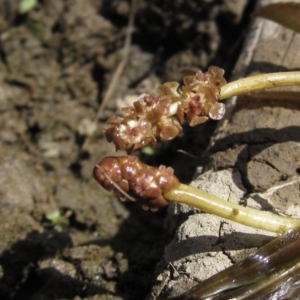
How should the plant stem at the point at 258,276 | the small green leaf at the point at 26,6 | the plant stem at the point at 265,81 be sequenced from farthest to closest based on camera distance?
the small green leaf at the point at 26,6 → the plant stem at the point at 265,81 → the plant stem at the point at 258,276

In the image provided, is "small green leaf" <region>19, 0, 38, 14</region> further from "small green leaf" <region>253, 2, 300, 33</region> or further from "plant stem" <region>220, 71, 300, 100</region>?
"plant stem" <region>220, 71, 300, 100</region>

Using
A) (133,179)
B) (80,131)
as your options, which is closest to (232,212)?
(133,179)

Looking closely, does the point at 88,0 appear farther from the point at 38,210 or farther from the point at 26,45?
the point at 38,210

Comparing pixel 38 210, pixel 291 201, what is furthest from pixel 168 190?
pixel 38 210

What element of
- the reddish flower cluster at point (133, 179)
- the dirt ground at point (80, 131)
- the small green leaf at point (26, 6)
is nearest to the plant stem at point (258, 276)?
the reddish flower cluster at point (133, 179)

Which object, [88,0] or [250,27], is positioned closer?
[250,27]

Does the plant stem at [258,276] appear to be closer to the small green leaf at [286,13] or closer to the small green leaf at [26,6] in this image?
the small green leaf at [286,13]
